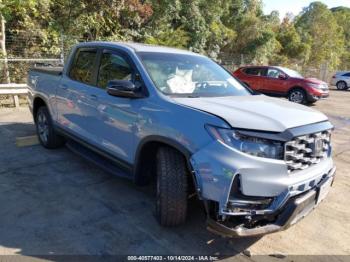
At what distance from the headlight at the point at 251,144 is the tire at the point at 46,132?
12.2 ft

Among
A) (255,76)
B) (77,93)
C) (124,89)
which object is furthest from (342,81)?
(124,89)

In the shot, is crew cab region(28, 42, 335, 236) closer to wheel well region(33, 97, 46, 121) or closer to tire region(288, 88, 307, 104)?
wheel well region(33, 97, 46, 121)

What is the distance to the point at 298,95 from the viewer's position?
14281 mm

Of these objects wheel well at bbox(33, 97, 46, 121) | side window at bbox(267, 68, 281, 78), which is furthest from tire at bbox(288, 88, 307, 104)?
wheel well at bbox(33, 97, 46, 121)

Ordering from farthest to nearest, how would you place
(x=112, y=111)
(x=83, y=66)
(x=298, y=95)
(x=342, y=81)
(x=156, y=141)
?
(x=342, y=81), (x=298, y=95), (x=83, y=66), (x=112, y=111), (x=156, y=141)

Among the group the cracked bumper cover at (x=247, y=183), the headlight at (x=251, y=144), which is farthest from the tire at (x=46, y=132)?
the headlight at (x=251, y=144)

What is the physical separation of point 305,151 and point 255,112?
553 mm

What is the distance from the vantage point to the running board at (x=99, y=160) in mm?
4016

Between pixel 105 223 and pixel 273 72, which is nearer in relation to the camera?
pixel 105 223

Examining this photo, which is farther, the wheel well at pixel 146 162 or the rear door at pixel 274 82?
the rear door at pixel 274 82

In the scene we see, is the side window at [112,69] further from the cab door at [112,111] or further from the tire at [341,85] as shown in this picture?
the tire at [341,85]

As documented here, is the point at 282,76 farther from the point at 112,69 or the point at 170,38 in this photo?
the point at 112,69

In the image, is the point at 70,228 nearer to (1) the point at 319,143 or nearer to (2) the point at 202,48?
(1) the point at 319,143

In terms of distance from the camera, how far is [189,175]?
327cm
